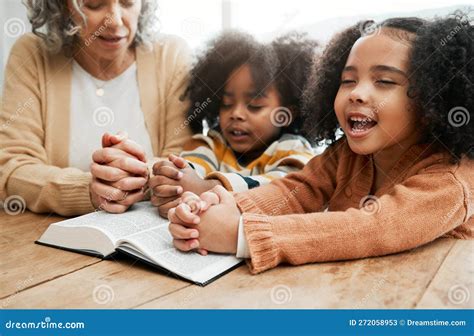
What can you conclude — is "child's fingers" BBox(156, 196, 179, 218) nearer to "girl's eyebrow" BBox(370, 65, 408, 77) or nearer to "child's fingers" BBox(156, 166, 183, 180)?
"child's fingers" BBox(156, 166, 183, 180)

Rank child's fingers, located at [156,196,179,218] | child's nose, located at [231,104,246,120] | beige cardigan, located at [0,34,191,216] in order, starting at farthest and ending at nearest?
child's nose, located at [231,104,246,120], beige cardigan, located at [0,34,191,216], child's fingers, located at [156,196,179,218]

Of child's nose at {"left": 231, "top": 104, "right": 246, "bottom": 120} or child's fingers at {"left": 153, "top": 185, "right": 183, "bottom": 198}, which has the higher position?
child's nose at {"left": 231, "top": 104, "right": 246, "bottom": 120}

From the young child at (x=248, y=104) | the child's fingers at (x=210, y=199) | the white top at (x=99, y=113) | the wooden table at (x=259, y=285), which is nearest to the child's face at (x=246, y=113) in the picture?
the young child at (x=248, y=104)

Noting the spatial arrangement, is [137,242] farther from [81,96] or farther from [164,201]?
[81,96]

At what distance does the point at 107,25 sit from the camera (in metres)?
1.39

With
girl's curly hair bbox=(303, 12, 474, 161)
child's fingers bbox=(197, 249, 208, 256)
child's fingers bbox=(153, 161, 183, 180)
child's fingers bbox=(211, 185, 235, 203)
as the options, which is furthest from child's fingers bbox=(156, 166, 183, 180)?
girl's curly hair bbox=(303, 12, 474, 161)

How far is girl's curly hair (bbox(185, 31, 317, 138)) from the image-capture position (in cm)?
149

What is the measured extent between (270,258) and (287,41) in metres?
0.86

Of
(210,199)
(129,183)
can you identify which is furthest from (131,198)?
(210,199)

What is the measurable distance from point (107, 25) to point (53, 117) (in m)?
0.30

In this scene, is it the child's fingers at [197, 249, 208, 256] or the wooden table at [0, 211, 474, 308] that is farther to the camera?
the child's fingers at [197, 249, 208, 256]

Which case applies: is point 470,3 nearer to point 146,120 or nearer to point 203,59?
point 203,59

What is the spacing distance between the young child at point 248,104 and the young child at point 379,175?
0.79 feet
